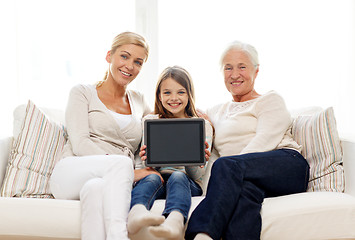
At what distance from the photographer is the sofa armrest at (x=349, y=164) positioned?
1.80m

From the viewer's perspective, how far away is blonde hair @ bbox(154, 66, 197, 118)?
6.83 feet

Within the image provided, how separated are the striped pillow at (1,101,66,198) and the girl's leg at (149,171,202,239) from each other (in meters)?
0.59

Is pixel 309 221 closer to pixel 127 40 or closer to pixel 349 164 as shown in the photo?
pixel 349 164

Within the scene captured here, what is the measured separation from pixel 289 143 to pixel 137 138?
769mm

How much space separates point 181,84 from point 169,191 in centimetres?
62

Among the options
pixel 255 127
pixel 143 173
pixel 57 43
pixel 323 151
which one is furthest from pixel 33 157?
pixel 323 151

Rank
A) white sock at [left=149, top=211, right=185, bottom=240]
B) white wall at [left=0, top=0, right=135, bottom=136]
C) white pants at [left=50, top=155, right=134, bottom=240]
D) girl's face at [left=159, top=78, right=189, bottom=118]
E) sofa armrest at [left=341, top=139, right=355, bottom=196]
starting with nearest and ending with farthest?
white sock at [left=149, top=211, right=185, bottom=240] < white pants at [left=50, top=155, right=134, bottom=240] < sofa armrest at [left=341, top=139, right=355, bottom=196] < girl's face at [left=159, top=78, right=189, bottom=118] < white wall at [left=0, top=0, right=135, bottom=136]

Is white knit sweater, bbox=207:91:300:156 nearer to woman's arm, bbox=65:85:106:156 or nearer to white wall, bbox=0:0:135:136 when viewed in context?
woman's arm, bbox=65:85:106:156

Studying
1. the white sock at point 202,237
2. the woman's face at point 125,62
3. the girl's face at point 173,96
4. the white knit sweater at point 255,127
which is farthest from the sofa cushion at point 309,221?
the woman's face at point 125,62

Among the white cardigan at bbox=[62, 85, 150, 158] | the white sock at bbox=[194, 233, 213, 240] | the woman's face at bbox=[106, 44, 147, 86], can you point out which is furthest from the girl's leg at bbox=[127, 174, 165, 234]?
the woman's face at bbox=[106, 44, 147, 86]

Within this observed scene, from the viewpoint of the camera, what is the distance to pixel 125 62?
210cm

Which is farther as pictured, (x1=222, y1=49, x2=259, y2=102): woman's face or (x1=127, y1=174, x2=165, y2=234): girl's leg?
(x1=222, y1=49, x2=259, y2=102): woman's face

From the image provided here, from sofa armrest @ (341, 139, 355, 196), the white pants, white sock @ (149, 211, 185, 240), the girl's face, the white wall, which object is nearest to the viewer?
white sock @ (149, 211, 185, 240)

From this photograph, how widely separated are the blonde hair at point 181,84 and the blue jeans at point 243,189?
50 cm
